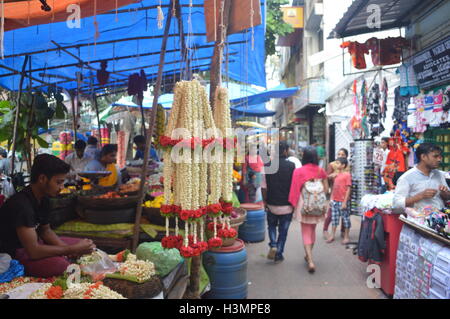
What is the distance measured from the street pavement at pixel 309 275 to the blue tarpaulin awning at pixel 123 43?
122 inches

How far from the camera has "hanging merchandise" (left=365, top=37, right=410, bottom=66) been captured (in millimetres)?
6441

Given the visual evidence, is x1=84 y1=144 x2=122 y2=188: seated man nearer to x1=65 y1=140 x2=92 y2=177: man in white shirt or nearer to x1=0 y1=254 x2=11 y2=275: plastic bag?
x1=65 y1=140 x2=92 y2=177: man in white shirt

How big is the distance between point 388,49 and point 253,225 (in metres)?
4.53

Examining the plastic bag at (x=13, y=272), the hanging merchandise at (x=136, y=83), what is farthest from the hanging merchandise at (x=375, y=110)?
the plastic bag at (x=13, y=272)

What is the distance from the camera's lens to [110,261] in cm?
319

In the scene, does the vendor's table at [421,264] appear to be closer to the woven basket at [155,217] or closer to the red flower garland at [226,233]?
the red flower garland at [226,233]

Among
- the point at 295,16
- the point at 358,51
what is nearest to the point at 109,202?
the point at 358,51

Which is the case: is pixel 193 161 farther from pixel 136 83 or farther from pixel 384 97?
pixel 384 97

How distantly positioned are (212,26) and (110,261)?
2.54 m

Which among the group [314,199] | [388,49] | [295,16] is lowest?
[314,199]

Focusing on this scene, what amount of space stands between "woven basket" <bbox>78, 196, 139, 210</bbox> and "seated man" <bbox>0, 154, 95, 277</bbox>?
955 mm

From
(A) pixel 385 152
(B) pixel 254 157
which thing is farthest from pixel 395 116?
(B) pixel 254 157

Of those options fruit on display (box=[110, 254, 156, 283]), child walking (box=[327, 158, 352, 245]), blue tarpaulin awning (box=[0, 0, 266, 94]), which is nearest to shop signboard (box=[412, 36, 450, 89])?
child walking (box=[327, 158, 352, 245])

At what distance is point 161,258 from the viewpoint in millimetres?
3330
